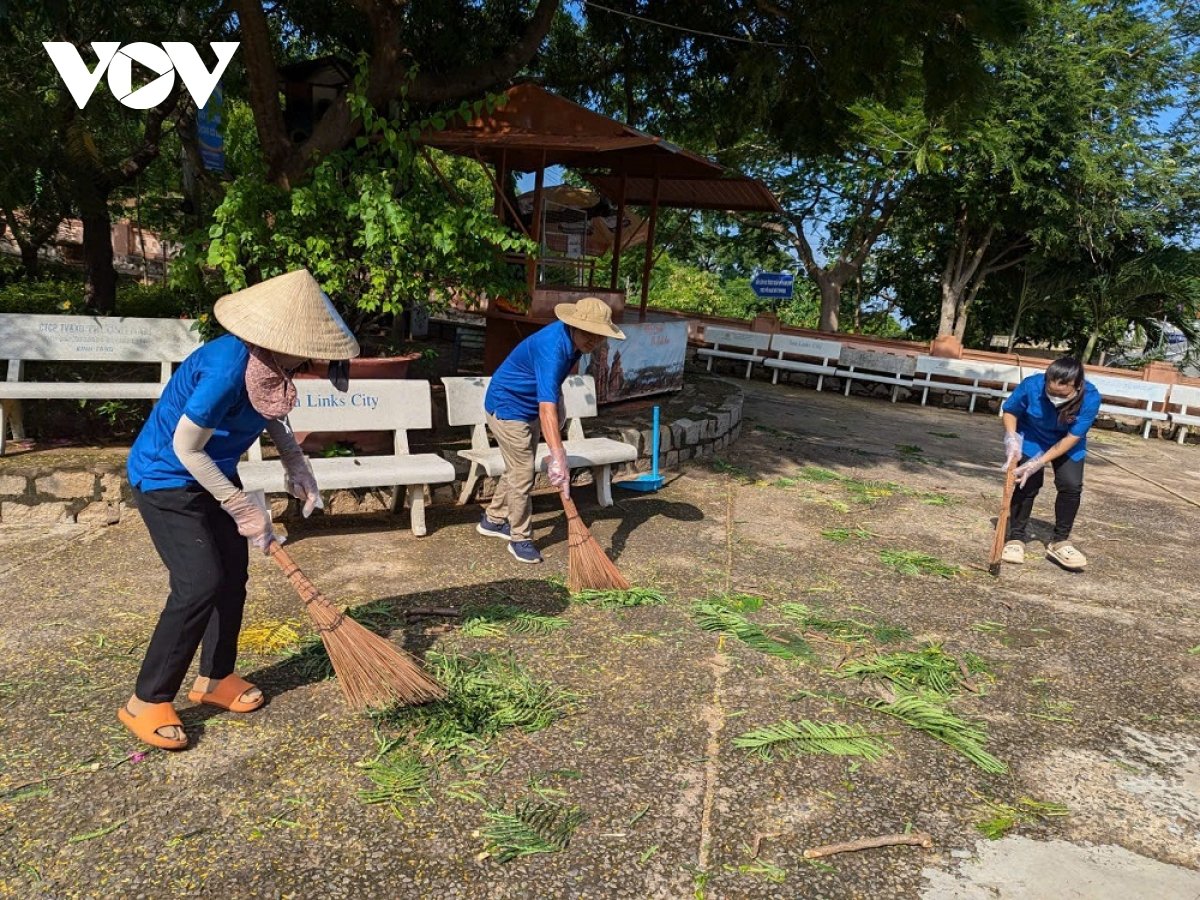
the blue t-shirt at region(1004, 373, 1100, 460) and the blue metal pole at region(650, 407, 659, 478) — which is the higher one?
the blue t-shirt at region(1004, 373, 1100, 460)

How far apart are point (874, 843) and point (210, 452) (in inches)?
103

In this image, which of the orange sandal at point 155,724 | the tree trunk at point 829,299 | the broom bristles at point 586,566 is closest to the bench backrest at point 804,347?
the tree trunk at point 829,299

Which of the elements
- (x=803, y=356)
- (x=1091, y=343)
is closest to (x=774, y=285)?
(x=803, y=356)

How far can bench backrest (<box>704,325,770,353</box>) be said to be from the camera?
1575cm

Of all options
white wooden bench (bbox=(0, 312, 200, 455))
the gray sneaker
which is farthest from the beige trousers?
the gray sneaker

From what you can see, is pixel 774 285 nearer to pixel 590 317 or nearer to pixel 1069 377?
pixel 1069 377

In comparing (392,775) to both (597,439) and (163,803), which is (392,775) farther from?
(597,439)

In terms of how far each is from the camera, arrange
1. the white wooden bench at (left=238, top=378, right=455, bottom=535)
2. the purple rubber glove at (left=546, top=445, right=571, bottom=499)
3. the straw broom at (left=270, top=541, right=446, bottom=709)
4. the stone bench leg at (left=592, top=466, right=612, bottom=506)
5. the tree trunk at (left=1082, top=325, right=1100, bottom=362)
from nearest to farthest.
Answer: the straw broom at (left=270, top=541, right=446, bottom=709) < the purple rubber glove at (left=546, top=445, right=571, bottom=499) < the white wooden bench at (left=238, top=378, right=455, bottom=535) < the stone bench leg at (left=592, top=466, right=612, bottom=506) < the tree trunk at (left=1082, top=325, right=1100, bottom=362)

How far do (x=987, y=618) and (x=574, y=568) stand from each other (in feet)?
7.78

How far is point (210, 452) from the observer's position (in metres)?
2.95

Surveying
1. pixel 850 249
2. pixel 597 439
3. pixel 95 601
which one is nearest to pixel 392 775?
pixel 95 601

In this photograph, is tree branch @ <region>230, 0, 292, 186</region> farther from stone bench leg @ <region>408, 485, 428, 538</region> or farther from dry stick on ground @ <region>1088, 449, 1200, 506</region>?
dry stick on ground @ <region>1088, 449, 1200, 506</region>

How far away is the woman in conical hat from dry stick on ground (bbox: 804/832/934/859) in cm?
209

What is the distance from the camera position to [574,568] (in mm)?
4688
